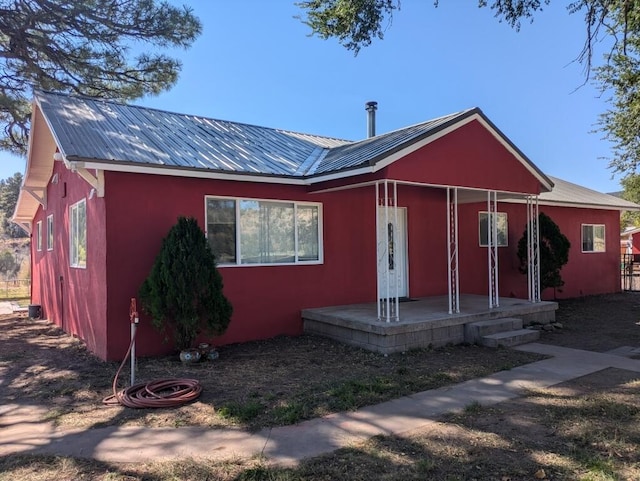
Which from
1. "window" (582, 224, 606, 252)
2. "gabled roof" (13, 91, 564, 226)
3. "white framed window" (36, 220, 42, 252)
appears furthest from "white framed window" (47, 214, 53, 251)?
"window" (582, 224, 606, 252)

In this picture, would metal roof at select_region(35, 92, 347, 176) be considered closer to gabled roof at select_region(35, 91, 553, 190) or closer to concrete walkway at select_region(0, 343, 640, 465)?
gabled roof at select_region(35, 91, 553, 190)

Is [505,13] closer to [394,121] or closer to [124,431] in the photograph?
[124,431]

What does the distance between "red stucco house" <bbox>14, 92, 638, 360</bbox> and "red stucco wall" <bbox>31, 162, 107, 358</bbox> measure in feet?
0.16

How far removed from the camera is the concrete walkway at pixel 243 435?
12.9 ft

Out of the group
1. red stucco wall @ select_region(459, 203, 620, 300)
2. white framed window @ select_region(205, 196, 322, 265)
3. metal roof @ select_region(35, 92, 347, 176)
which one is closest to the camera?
metal roof @ select_region(35, 92, 347, 176)

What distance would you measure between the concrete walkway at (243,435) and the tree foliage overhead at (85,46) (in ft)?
35.7

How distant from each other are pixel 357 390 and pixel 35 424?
3459 mm

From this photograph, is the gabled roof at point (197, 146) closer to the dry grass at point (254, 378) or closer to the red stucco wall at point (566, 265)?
the red stucco wall at point (566, 265)

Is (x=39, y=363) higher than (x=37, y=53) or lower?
lower

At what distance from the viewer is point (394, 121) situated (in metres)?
21.1

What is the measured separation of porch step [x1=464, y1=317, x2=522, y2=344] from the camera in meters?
8.13

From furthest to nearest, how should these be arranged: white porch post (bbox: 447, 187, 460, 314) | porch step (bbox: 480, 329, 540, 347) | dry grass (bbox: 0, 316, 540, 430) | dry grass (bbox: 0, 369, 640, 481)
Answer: white porch post (bbox: 447, 187, 460, 314) → porch step (bbox: 480, 329, 540, 347) → dry grass (bbox: 0, 316, 540, 430) → dry grass (bbox: 0, 369, 640, 481)

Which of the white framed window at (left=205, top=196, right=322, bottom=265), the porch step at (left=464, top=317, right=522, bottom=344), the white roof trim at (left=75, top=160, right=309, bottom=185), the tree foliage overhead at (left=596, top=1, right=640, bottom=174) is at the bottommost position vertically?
the porch step at (left=464, top=317, right=522, bottom=344)

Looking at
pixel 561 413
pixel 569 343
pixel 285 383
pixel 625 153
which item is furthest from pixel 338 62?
pixel 561 413
